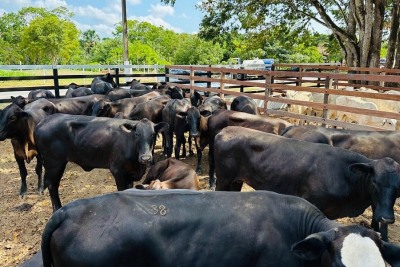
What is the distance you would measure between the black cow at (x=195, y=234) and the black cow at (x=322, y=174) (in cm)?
147

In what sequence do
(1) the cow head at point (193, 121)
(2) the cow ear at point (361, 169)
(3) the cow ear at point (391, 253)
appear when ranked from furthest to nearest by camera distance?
1. (1) the cow head at point (193, 121)
2. (2) the cow ear at point (361, 169)
3. (3) the cow ear at point (391, 253)

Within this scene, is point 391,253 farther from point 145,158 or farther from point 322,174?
point 145,158

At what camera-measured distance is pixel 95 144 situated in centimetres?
523

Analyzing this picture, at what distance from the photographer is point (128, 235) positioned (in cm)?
221

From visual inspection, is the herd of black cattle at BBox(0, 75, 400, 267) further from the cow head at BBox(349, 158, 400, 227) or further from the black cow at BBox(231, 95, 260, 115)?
the black cow at BBox(231, 95, 260, 115)

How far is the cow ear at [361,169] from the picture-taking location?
3686 mm

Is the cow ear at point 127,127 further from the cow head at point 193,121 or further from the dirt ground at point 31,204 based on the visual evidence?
the cow head at point 193,121

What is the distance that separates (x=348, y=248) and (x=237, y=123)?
4.94 metres

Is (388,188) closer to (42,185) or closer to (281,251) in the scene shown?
(281,251)

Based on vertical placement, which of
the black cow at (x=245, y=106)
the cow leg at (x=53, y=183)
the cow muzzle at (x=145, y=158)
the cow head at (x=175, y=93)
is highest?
the cow head at (x=175, y=93)

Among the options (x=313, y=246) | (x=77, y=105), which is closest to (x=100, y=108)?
(x=77, y=105)

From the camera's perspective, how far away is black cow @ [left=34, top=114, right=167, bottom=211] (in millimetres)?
5082

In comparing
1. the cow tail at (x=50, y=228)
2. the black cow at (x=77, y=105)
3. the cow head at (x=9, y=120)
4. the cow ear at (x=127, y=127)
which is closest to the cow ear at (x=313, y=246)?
the cow tail at (x=50, y=228)

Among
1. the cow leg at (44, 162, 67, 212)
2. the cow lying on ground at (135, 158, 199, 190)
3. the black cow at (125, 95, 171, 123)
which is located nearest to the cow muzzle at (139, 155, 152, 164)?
the cow lying on ground at (135, 158, 199, 190)
